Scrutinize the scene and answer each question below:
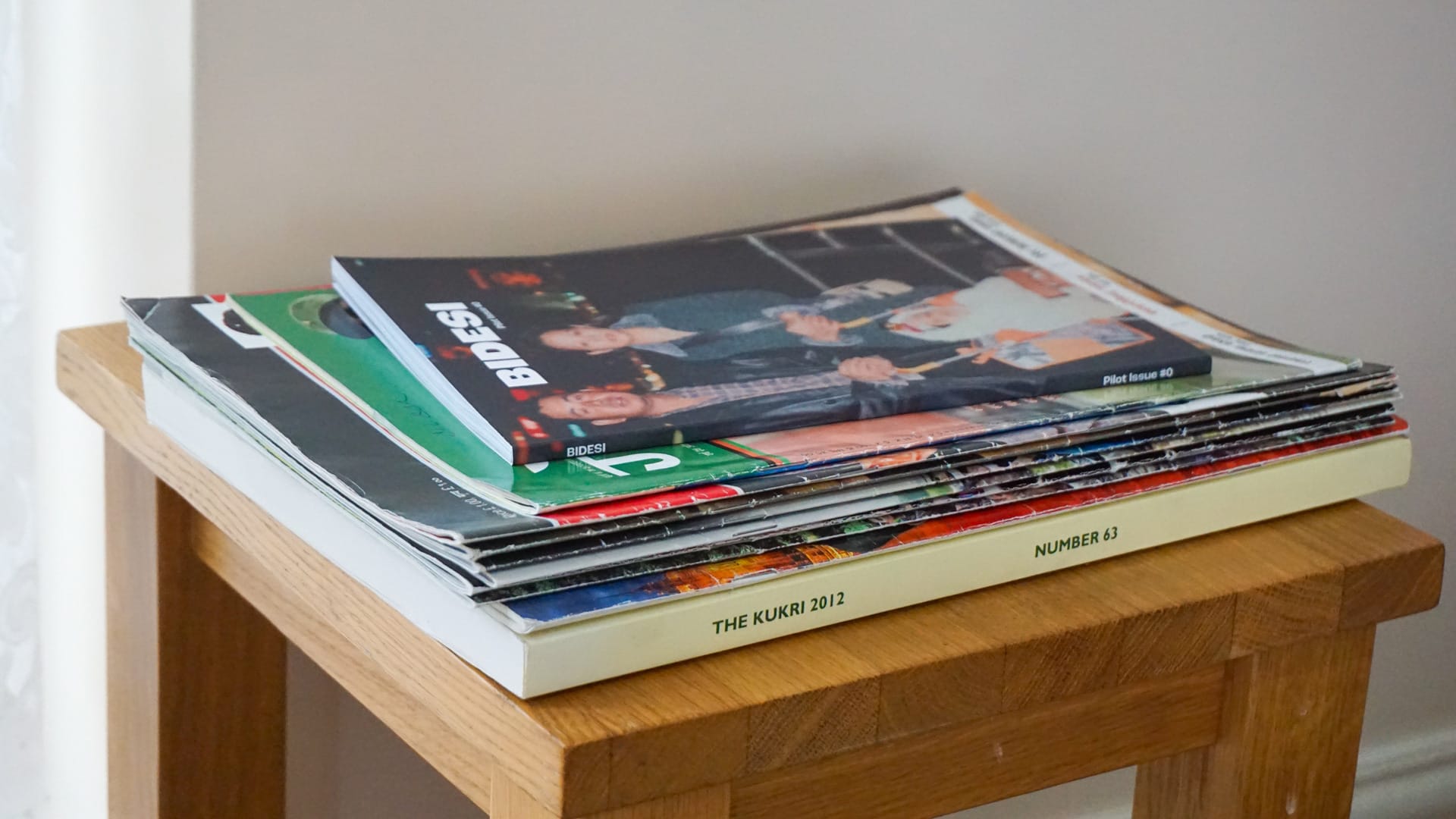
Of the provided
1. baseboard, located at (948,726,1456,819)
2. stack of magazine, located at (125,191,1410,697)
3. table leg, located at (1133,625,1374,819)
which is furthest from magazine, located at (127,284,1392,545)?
baseboard, located at (948,726,1456,819)

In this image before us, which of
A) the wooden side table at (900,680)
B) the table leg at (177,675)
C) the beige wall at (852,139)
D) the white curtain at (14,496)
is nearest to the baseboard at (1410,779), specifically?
the beige wall at (852,139)

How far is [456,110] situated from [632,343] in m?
0.23

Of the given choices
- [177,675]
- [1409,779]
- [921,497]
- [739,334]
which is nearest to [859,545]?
[921,497]

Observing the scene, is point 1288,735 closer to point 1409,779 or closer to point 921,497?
point 921,497

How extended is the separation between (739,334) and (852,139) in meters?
0.30

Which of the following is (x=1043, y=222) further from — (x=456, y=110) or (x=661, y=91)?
(x=456, y=110)

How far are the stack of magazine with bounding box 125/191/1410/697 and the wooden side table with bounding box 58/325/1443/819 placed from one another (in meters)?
0.01

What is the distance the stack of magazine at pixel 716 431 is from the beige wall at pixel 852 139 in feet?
0.36

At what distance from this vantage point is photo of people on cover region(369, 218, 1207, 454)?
1.74 feet

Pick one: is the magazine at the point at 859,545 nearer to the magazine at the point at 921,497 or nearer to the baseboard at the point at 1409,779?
the magazine at the point at 921,497

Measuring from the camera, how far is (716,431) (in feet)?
1.67

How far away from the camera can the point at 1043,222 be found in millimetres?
962

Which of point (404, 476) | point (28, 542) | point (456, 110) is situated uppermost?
point (456, 110)

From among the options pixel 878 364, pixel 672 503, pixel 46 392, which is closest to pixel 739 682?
pixel 672 503
